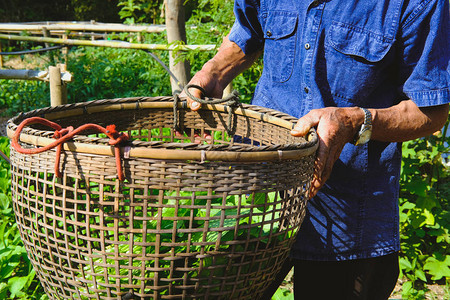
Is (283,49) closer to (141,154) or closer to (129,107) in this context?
(129,107)

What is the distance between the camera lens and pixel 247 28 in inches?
72.2

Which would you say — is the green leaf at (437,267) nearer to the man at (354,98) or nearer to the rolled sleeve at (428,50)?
the man at (354,98)

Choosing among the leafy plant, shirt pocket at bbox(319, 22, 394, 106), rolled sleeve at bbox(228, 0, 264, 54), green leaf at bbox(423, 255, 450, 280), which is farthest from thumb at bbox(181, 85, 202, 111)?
green leaf at bbox(423, 255, 450, 280)

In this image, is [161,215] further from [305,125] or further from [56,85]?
[56,85]

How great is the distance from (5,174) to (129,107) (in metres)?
1.80

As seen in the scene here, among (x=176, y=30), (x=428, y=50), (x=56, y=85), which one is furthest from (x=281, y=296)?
(x=176, y=30)

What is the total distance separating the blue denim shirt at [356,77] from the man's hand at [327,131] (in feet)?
0.76

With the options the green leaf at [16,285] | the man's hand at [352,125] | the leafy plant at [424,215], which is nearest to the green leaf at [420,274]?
the leafy plant at [424,215]

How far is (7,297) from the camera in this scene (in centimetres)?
247

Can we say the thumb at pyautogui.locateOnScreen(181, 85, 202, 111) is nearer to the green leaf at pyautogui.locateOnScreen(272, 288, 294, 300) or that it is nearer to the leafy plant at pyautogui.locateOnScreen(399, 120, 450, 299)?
the green leaf at pyautogui.locateOnScreen(272, 288, 294, 300)

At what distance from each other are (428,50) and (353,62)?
222mm

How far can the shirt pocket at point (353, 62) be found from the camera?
152 centimetres

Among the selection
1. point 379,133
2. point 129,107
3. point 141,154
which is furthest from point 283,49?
point 141,154

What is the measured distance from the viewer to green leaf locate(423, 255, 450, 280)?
305cm
